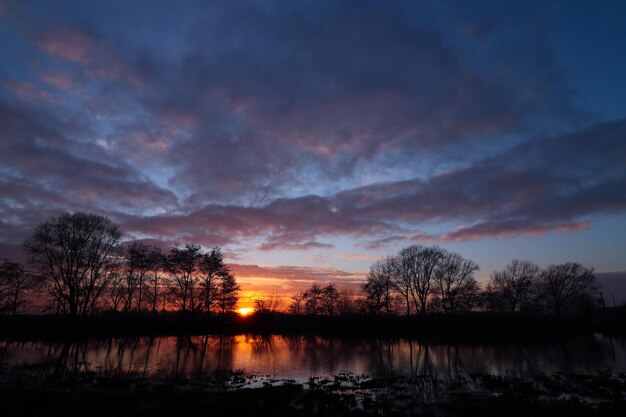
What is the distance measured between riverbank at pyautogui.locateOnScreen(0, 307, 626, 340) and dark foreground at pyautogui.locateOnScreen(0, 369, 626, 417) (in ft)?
126

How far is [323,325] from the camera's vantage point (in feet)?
257

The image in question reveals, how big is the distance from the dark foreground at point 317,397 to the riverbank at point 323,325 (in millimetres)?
38353

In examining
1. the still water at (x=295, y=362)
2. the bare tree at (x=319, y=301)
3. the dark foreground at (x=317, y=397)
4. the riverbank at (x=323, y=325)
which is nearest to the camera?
the dark foreground at (x=317, y=397)

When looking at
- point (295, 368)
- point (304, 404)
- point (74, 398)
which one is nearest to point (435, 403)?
point (304, 404)

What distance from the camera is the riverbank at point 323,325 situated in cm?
5531

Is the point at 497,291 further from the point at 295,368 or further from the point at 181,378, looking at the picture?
the point at 181,378

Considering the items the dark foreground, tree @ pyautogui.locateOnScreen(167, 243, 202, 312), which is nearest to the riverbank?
tree @ pyautogui.locateOnScreen(167, 243, 202, 312)

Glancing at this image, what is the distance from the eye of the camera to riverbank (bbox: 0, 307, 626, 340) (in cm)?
5531

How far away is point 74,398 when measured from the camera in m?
15.9

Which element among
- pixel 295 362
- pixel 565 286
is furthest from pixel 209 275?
pixel 565 286

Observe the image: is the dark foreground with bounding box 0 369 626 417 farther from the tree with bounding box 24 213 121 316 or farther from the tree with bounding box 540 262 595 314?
the tree with bounding box 540 262 595 314

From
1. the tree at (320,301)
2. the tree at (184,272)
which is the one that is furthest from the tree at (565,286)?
the tree at (184,272)

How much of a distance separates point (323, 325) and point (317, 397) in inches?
2450

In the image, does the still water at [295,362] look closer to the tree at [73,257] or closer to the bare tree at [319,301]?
the tree at [73,257]
